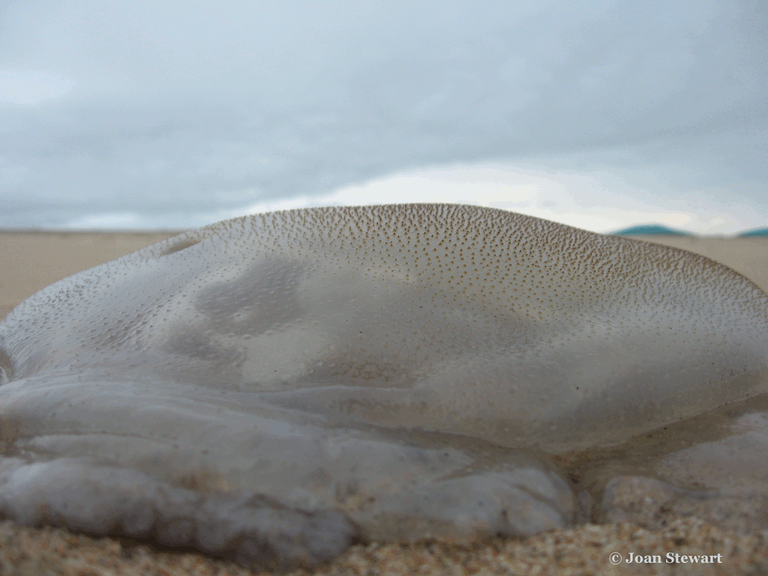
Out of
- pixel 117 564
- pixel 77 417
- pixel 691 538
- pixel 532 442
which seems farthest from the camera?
pixel 532 442

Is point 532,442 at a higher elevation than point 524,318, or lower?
lower

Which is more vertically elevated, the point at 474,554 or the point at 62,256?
the point at 62,256

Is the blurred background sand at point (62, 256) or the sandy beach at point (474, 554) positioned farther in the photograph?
the blurred background sand at point (62, 256)

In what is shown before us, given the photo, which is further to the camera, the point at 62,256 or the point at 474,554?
the point at 62,256

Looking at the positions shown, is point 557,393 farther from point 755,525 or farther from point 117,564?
point 117,564

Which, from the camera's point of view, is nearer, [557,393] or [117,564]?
[117,564]

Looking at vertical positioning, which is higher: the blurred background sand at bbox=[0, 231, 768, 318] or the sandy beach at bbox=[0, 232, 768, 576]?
the blurred background sand at bbox=[0, 231, 768, 318]

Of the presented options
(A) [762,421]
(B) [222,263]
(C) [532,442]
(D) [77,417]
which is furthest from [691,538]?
(B) [222,263]

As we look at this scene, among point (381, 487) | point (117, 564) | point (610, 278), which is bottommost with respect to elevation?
point (117, 564)

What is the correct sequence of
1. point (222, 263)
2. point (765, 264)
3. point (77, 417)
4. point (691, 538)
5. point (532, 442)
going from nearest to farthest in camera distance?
point (691, 538)
point (77, 417)
point (532, 442)
point (222, 263)
point (765, 264)

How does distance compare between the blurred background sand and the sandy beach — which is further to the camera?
the blurred background sand

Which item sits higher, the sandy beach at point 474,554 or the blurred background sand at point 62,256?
the blurred background sand at point 62,256
